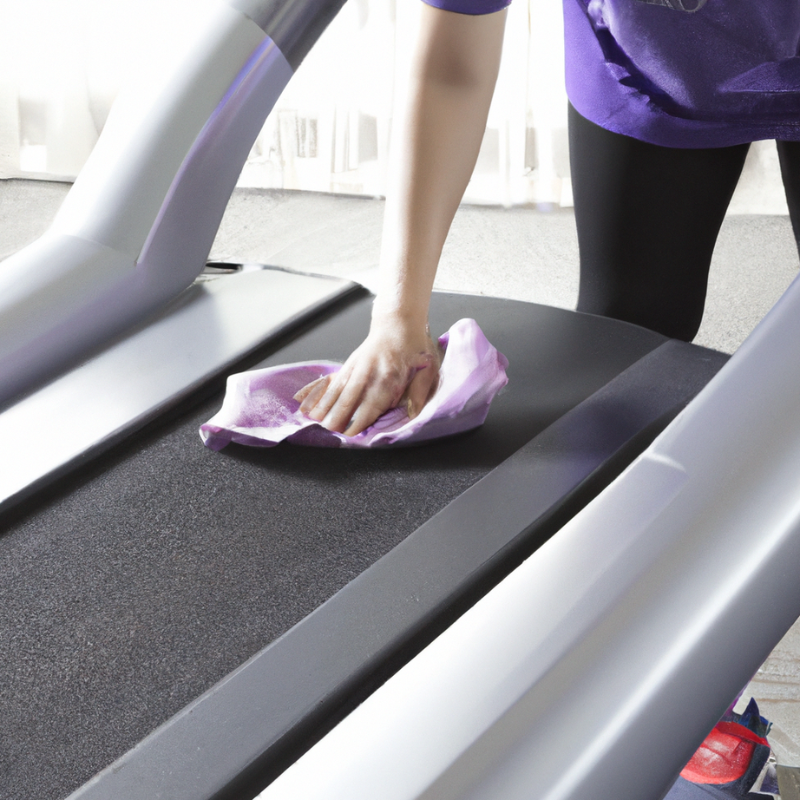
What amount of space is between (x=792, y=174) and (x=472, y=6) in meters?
0.40

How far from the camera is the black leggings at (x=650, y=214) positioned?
1084 mm

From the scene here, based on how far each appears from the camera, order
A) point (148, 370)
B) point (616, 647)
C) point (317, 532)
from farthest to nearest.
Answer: point (148, 370) < point (317, 532) < point (616, 647)

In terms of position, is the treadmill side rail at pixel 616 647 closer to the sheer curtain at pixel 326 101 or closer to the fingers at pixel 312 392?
the fingers at pixel 312 392

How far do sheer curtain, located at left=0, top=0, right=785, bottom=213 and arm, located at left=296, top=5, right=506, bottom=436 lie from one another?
1.78 meters

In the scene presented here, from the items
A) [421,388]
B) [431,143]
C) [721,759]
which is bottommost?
[721,759]

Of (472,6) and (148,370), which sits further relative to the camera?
(148,370)

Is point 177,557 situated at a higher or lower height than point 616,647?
lower

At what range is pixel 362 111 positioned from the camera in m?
2.97

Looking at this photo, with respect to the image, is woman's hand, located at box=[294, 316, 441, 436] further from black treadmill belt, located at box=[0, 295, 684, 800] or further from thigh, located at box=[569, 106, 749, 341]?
thigh, located at box=[569, 106, 749, 341]

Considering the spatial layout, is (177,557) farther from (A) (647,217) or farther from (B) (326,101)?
(B) (326,101)

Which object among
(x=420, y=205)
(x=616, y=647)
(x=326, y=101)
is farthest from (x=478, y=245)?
(x=616, y=647)

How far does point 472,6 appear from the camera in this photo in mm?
979

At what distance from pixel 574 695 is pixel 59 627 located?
441 mm

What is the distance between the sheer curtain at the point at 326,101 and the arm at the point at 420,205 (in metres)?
1.78
